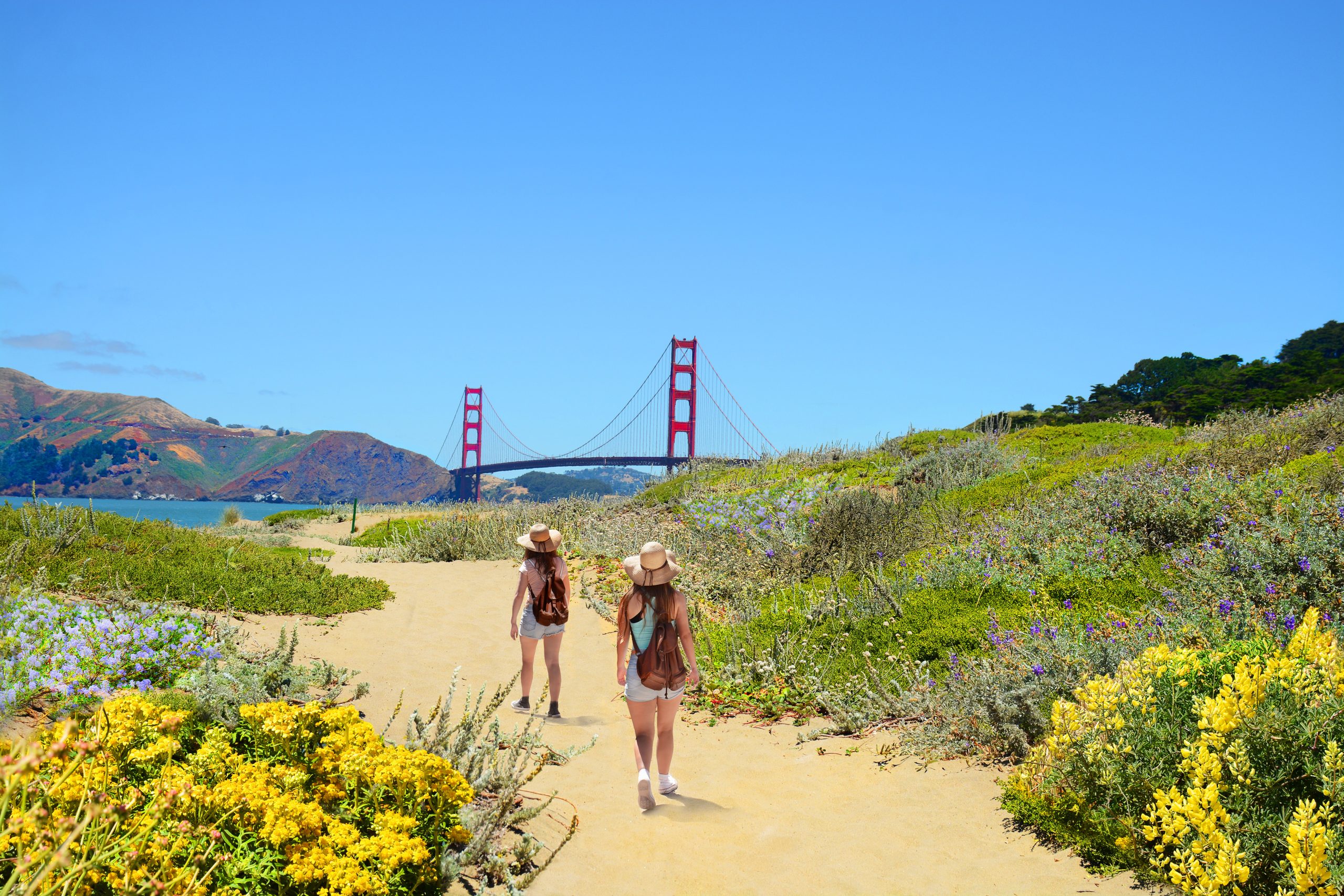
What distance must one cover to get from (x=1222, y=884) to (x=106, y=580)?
8.43 m

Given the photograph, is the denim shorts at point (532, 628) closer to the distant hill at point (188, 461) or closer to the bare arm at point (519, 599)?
the bare arm at point (519, 599)

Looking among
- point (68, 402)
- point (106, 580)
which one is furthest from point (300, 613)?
point (68, 402)

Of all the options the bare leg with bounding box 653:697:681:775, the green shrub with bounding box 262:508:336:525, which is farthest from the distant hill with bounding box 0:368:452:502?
the bare leg with bounding box 653:697:681:775

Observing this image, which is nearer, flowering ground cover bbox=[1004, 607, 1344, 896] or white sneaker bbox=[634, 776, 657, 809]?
flowering ground cover bbox=[1004, 607, 1344, 896]

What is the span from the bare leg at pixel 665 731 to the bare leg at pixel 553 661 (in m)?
1.70

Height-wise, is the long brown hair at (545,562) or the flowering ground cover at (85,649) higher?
the long brown hair at (545,562)

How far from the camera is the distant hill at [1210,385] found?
29.7m

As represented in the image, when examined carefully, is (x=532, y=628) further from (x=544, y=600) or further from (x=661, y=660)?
(x=661, y=660)

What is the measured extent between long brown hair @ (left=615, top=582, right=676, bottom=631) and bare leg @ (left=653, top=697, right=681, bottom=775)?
0.48m

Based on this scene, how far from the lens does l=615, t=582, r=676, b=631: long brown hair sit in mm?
4793

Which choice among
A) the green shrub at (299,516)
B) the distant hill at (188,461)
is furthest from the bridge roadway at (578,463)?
the distant hill at (188,461)

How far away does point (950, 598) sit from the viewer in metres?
7.61

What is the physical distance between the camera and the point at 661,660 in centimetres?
475

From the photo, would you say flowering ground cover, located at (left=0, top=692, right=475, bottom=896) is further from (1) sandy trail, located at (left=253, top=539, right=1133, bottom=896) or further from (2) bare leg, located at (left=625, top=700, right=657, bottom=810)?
(2) bare leg, located at (left=625, top=700, right=657, bottom=810)
